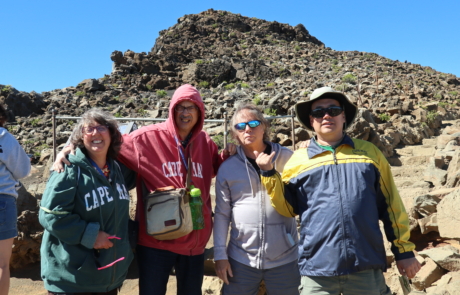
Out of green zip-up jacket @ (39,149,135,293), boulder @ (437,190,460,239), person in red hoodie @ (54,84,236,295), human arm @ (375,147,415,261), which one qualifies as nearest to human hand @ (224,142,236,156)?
person in red hoodie @ (54,84,236,295)

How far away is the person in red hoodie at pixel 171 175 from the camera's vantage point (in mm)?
2918

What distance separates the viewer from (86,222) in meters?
2.55

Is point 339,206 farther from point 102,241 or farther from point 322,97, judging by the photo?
point 102,241

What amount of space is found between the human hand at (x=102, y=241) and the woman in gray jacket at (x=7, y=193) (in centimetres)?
92

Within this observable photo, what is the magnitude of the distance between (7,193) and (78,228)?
3.08 ft

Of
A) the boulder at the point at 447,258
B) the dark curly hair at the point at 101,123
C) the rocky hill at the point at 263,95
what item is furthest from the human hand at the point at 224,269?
the rocky hill at the point at 263,95

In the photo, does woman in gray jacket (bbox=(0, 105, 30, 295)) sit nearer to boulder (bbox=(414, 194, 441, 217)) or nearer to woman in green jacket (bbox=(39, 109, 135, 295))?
woman in green jacket (bbox=(39, 109, 135, 295))

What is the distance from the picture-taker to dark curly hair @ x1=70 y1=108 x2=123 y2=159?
274 cm

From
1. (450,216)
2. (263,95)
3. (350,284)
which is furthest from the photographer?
(263,95)

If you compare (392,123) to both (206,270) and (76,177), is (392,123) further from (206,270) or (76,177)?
(76,177)

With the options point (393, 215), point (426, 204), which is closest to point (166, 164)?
point (393, 215)

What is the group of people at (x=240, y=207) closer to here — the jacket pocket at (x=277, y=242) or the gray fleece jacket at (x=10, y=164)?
the jacket pocket at (x=277, y=242)

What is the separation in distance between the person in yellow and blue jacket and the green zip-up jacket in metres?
1.04

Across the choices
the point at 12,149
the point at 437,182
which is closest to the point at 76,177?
the point at 12,149
